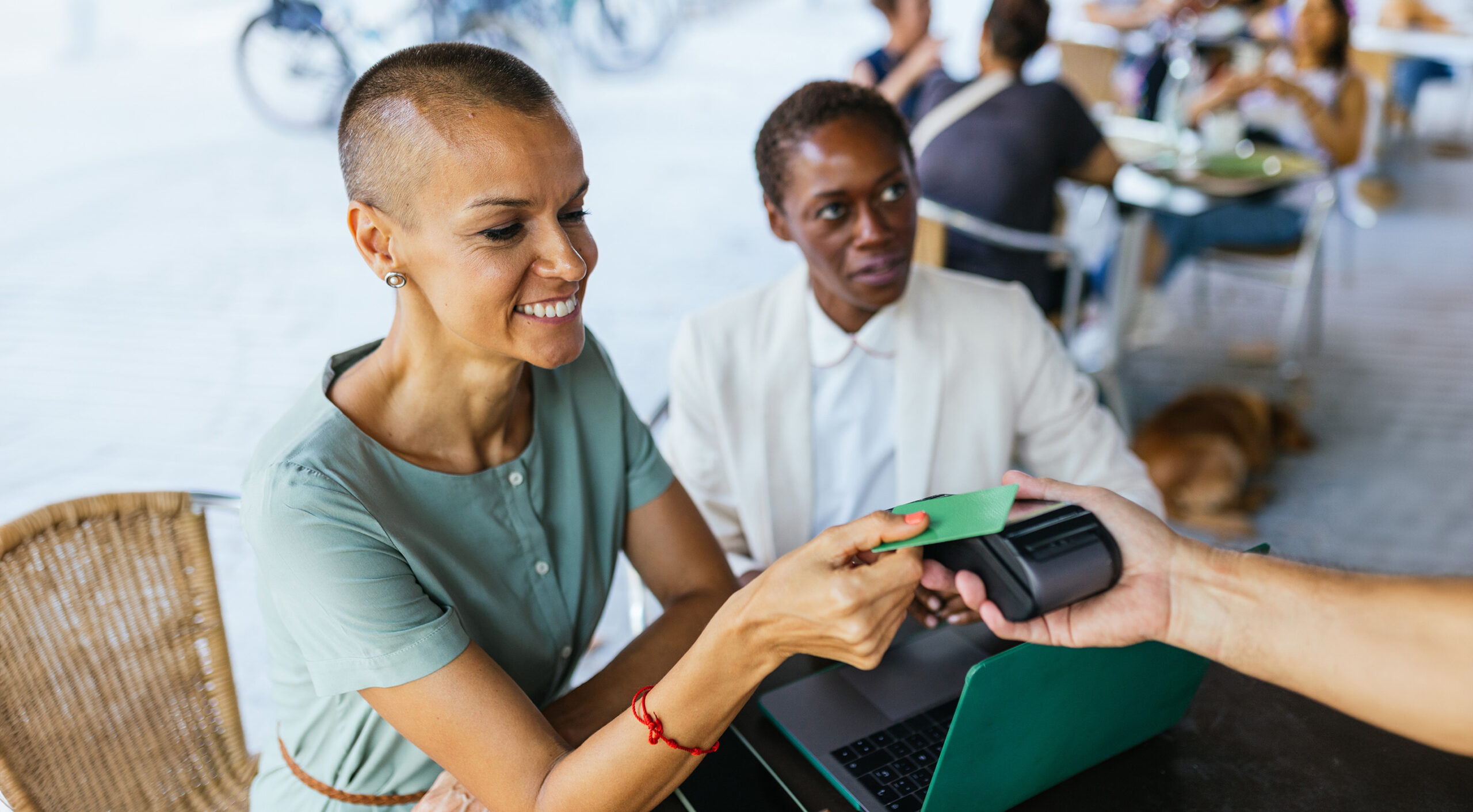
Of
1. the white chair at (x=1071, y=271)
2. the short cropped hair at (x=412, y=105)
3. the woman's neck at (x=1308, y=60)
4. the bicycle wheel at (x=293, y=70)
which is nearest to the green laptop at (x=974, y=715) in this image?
the short cropped hair at (x=412, y=105)

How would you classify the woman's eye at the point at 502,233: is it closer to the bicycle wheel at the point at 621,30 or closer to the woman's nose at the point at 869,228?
the woman's nose at the point at 869,228

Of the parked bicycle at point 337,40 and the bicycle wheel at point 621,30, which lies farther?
the bicycle wheel at point 621,30

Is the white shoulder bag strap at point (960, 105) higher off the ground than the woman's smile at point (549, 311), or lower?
lower

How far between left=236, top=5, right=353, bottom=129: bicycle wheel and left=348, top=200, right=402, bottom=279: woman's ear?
5437mm

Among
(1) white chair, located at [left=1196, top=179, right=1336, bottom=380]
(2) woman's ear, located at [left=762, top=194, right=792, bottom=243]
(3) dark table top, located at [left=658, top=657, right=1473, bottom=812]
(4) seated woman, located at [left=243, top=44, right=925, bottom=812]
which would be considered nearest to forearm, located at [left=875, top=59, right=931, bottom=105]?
(1) white chair, located at [left=1196, top=179, right=1336, bottom=380]

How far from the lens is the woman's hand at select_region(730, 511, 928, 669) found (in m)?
0.93

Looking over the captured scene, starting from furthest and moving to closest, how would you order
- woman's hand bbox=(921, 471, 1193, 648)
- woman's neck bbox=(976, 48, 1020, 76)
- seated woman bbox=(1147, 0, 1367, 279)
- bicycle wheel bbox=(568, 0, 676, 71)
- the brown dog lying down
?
bicycle wheel bbox=(568, 0, 676, 71) < seated woman bbox=(1147, 0, 1367, 279) < woman's neck bbox=(976, 48, 1020, 76) < the brown dog lying down < woman's hand bbox=(921, 471, 1193, 648)

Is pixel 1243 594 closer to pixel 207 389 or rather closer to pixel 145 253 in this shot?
pixel 207 389

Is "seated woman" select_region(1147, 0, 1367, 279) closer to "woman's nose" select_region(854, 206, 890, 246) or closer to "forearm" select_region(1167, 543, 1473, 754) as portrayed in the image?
"woman's nose" select_region(854, 206, 890, 246)

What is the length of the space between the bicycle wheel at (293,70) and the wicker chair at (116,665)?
5240 mm

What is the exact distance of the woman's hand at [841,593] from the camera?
0.93m

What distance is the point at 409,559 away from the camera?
1.16m

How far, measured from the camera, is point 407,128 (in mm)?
1101

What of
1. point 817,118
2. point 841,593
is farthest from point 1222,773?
point 817,118
